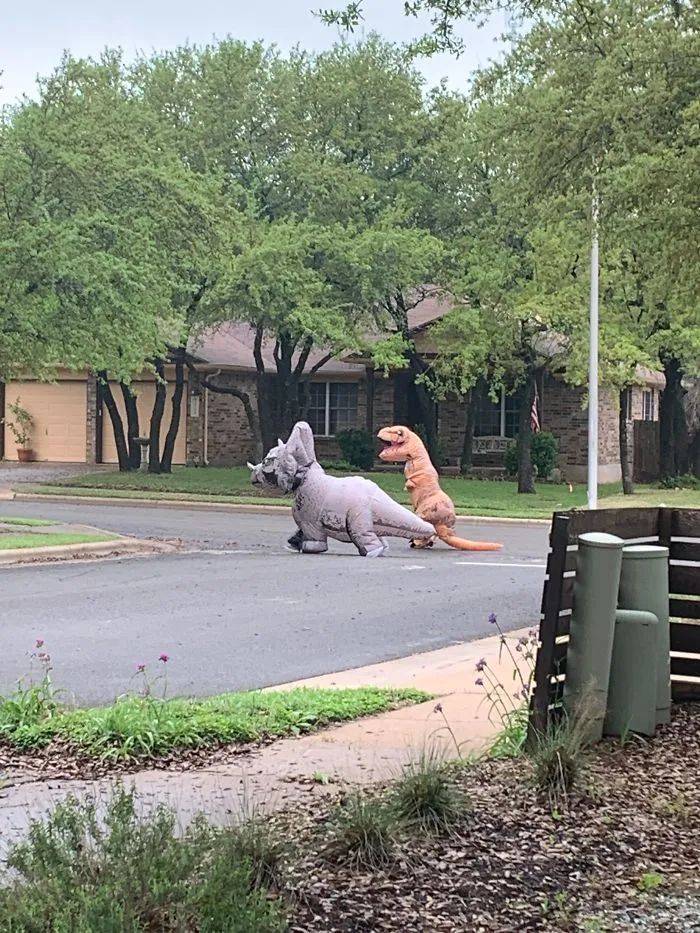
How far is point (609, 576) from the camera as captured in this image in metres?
6.48

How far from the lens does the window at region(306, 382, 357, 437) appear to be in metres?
42.0

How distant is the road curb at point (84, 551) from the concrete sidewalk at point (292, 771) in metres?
9.41

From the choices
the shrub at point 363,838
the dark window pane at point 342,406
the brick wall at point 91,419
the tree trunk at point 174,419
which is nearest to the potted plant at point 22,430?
the brick wall at point 91,419

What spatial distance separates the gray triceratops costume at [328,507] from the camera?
1847 cm

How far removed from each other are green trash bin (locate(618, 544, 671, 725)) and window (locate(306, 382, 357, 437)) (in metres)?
34.9

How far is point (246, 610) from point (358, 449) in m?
26.4

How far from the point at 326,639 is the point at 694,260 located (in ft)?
17.7

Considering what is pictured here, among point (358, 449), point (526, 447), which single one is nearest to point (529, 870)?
point (526, 447)

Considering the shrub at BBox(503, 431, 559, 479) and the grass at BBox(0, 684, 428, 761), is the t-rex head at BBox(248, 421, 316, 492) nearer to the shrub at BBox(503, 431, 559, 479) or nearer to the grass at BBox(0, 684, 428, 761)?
the grass at BBox(0, 684, 428, 761)

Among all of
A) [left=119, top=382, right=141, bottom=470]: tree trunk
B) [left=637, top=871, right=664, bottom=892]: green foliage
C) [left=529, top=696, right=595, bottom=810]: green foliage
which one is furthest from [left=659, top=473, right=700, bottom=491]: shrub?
[left=637, top=871, right=664, bottom=892]: green foliage

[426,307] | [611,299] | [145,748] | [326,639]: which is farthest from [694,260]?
[426,307]

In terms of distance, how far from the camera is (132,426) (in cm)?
3844

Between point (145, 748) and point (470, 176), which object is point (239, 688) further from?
point (470, 176)

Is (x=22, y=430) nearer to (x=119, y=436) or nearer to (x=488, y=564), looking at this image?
(x=119, y=436)
